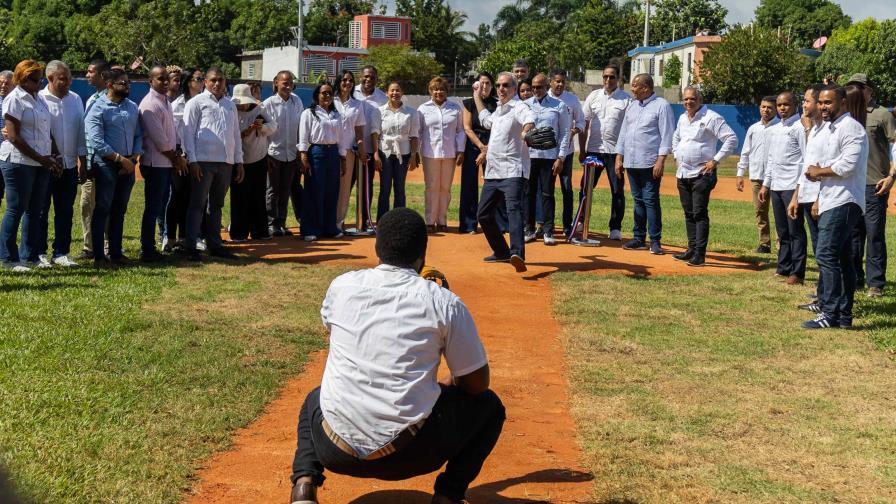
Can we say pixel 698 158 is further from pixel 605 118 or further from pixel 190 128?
pixel 190 128

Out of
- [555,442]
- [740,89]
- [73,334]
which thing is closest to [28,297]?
[73,334]

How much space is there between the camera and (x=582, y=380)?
7680 millimetres

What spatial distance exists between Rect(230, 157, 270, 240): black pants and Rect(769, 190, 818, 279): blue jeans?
641 cm

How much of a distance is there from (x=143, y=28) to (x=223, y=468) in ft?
223

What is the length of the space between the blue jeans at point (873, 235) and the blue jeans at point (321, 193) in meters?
6.61

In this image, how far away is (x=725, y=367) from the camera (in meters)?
8.15

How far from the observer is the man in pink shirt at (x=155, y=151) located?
1146cm

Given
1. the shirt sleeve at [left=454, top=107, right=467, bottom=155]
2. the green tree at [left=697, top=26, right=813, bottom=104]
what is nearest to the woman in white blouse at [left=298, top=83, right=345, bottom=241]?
the shirt sleeve at [left=454, top=107, right=467, bottom=155]

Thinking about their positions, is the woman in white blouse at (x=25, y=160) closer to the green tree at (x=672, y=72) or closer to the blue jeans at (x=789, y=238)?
the blue jeans at (x=789, y=238)

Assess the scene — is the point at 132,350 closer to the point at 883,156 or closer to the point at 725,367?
the point at 725,367

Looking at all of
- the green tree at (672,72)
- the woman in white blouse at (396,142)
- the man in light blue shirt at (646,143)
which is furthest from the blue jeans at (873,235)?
the green tree at (672,72)

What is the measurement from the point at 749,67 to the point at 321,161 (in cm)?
4171

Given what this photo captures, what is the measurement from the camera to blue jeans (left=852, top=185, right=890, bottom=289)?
36.2 feet

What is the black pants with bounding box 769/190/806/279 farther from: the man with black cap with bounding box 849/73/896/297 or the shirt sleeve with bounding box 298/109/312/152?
the shirt sleeve with bounding box 298/109/312/152
